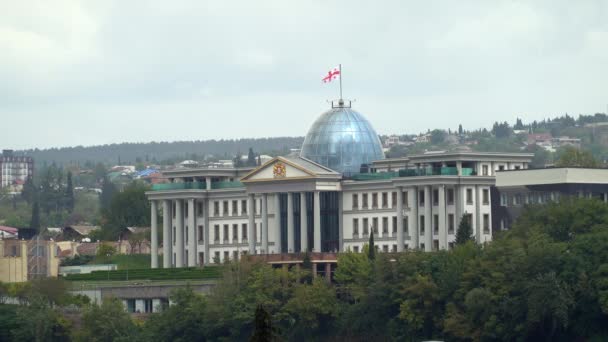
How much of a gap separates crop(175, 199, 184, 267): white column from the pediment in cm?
1021

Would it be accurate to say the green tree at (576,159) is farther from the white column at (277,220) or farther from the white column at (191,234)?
the white column at (191,234)

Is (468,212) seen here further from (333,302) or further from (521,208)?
(333,302)

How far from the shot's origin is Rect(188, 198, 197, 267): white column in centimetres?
17225

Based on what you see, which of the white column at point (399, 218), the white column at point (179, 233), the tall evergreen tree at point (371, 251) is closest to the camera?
the tall evergreen tree at point (371, 251)

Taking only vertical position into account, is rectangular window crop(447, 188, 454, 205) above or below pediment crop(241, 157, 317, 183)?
below

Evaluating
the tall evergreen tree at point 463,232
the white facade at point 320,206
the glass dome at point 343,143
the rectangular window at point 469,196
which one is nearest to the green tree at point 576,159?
the white facade at point 320,206

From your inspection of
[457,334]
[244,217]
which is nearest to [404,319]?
[457,334]

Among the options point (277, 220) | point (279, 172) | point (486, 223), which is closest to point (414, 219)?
point (486, 223)

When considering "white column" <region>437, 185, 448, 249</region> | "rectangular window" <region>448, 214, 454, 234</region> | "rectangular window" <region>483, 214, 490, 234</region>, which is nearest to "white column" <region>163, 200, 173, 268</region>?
"white column" <region>437, 185, 448, 249</region>

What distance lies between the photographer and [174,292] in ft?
482

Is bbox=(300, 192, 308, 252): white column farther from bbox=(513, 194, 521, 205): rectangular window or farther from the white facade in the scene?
bbox=(513, 194, 521, 205): rectangular window

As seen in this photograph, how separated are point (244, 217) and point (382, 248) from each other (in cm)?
1653

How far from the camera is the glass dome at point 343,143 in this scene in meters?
166

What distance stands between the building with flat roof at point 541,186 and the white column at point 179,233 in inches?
1346
